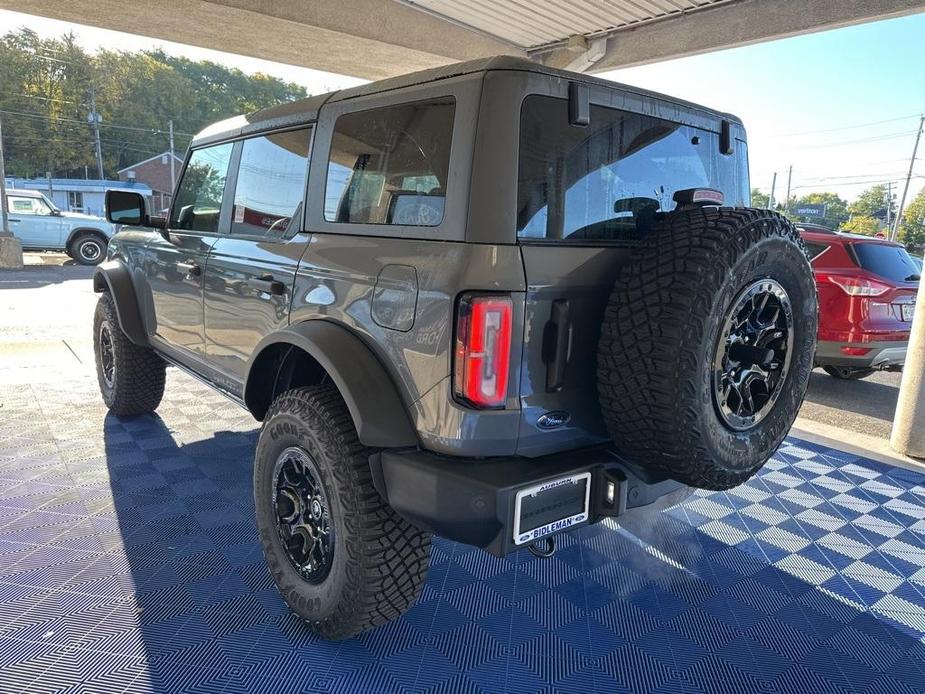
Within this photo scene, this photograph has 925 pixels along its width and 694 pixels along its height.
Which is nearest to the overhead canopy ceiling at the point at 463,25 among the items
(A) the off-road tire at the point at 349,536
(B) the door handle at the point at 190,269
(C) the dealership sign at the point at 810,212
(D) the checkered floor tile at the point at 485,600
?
(B) the door handle at the point at 190,269

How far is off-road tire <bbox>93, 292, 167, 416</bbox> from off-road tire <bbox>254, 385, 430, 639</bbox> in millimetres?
2450

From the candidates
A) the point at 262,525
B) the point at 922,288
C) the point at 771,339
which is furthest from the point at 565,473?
the point at 922,288

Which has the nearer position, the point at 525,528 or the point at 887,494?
the point at 525,528

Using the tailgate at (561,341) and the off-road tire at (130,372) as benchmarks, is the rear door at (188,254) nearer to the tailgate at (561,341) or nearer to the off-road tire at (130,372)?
the off-road tire at (130,372)

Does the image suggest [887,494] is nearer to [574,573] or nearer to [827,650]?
[827,650]

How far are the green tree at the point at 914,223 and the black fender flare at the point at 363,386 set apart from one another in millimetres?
65077

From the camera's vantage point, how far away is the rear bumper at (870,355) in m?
5.95

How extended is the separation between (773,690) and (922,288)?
3.32 meters

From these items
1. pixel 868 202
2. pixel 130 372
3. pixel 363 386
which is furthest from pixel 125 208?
pixel 868 202

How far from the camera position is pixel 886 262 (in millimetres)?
6180

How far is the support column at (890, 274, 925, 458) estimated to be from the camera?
4.19 metres

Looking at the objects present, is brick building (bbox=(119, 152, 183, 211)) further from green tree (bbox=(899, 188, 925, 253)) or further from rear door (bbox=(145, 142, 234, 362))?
green tree (bbox=(899, 188, 925, 253))

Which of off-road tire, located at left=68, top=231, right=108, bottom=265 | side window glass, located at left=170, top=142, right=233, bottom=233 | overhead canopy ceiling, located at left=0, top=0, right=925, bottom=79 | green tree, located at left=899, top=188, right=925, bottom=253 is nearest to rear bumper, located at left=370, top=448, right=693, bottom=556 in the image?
side window glass, located at left=170, top=142, right=233, bottom=233

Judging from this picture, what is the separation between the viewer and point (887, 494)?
362 centimetres
